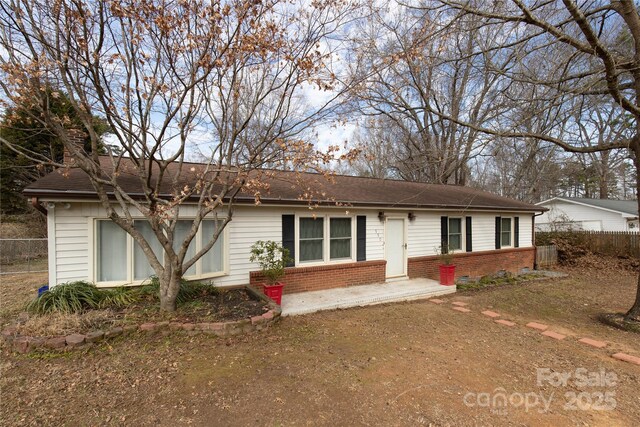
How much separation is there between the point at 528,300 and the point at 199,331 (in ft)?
25.9

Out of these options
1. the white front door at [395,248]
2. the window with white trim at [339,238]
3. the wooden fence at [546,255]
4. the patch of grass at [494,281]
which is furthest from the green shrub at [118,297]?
the wooden fence at [546,255]

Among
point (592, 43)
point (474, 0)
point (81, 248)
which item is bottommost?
point (81, 248)

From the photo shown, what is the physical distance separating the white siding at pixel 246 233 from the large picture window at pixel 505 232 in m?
0.75

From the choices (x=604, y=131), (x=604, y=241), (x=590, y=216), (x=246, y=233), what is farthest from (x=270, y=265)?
(x=590, y=216)

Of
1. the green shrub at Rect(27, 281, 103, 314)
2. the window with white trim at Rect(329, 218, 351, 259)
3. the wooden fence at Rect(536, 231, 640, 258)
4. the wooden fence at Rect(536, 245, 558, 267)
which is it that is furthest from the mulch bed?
the wooden fence at Rect(536, 231, 640, 258)

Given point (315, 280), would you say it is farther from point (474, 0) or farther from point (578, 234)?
point (578, 234)

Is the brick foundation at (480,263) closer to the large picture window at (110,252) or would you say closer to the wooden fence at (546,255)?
the wooden fence at (546,255)

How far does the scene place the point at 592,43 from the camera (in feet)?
15.8

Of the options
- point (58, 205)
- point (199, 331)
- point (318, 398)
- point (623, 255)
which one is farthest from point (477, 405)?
point (623, 255)

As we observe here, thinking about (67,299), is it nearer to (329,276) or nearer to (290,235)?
(290,235)

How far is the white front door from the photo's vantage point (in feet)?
29.8

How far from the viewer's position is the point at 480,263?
11062 mm

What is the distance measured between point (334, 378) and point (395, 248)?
5862 mm

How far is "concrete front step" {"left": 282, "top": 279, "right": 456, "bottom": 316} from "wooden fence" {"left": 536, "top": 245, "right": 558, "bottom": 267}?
7.28 meters
